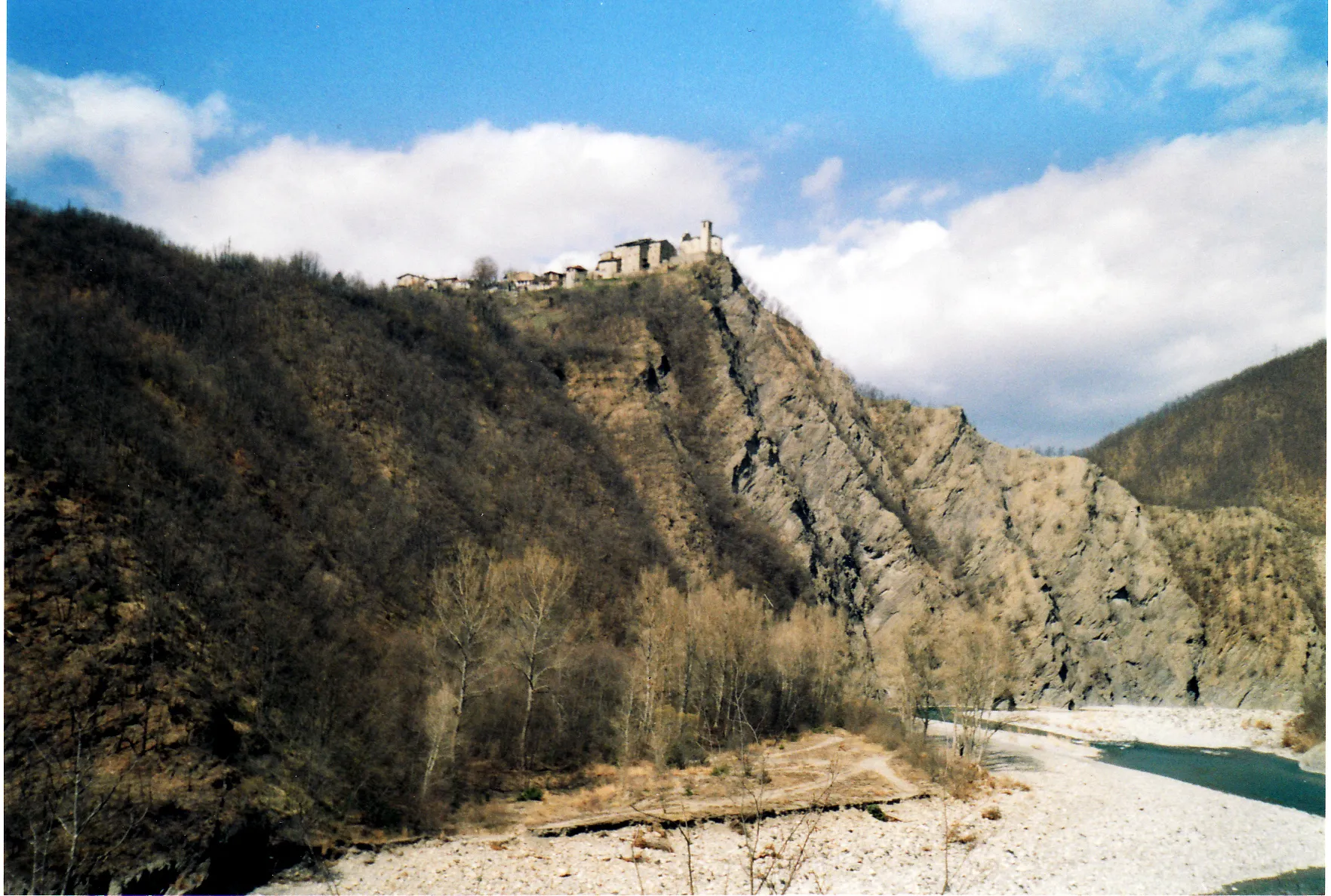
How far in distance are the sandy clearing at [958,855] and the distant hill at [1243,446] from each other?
80.6 metres

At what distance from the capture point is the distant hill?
10544cm

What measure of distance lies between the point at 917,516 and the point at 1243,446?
222 ft

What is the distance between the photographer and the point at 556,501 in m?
54.7

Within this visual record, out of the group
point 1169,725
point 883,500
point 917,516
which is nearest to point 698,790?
point 1169,725

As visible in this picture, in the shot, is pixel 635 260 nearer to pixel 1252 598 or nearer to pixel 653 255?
pixel 653 255

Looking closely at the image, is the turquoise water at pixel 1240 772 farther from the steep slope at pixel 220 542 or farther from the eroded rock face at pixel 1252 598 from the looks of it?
the steep slope at pixel 220 542

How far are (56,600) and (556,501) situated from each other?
33463 millimetres

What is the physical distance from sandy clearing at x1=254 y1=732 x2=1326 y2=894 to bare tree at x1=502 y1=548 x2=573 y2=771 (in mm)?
7557

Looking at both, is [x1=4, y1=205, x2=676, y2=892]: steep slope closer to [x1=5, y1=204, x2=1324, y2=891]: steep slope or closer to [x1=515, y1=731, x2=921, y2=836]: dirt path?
[x1=5, y1=204, x2=1324, y2=891]: steep slope

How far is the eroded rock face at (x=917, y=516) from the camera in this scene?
70.6 m

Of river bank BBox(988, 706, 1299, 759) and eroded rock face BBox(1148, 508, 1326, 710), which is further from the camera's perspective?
eroded rock face BBox(1148, 508, 1326, 710)

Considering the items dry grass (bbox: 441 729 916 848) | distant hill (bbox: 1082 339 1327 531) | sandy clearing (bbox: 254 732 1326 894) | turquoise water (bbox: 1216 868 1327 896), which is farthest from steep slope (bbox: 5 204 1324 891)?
distant hill (bbox: 1082 339 1327 531)

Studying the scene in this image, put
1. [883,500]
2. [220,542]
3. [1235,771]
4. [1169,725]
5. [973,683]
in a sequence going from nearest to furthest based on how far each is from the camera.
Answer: [220,542], [973,683], [1235,771], [1169,725], [883,500]

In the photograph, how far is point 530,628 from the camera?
114 ft
